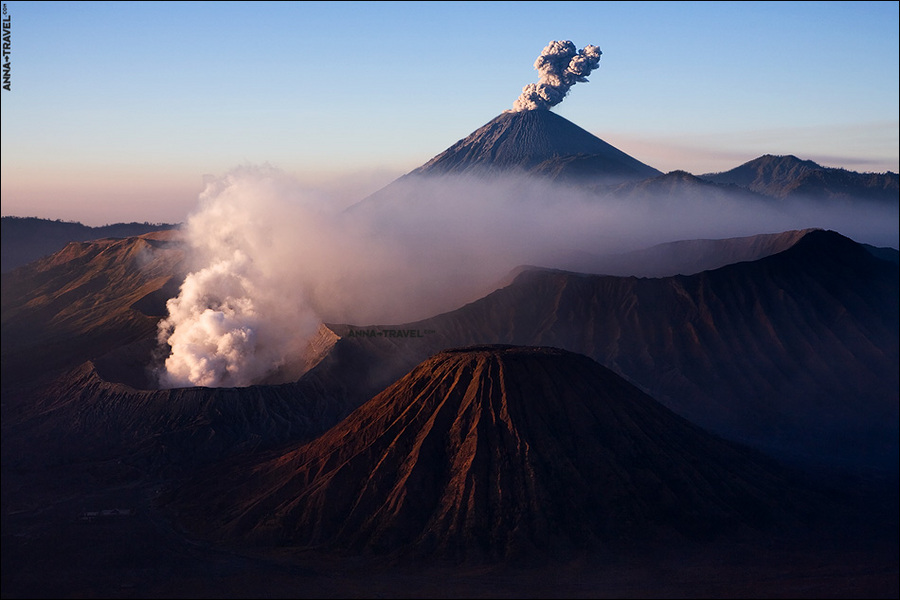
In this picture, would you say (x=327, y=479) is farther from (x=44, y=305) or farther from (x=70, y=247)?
(x=70, y=247)

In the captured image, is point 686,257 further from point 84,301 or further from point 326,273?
point 84,301

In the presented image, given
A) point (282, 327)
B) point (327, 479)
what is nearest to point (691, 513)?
point (327, 479)

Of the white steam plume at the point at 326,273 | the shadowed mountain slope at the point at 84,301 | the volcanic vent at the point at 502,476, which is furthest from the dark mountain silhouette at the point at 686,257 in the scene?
the volcanic vent at the point at 502,476

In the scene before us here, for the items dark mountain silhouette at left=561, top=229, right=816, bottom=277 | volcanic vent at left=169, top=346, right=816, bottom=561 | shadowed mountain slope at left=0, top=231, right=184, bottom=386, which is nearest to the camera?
volcanic vent at left=169, top=346, right=816, bottom=561

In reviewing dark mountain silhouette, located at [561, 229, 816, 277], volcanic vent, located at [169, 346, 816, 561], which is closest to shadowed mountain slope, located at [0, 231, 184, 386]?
volcanic vent, located at [169, 346, 816, 561]

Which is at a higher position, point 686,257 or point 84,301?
point 686,257

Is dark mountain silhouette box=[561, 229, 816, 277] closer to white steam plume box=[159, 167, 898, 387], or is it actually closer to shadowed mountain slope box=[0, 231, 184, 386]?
white steam plume box=[159, 167, 898, 387]

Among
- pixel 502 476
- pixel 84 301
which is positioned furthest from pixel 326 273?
pixel 502 476
